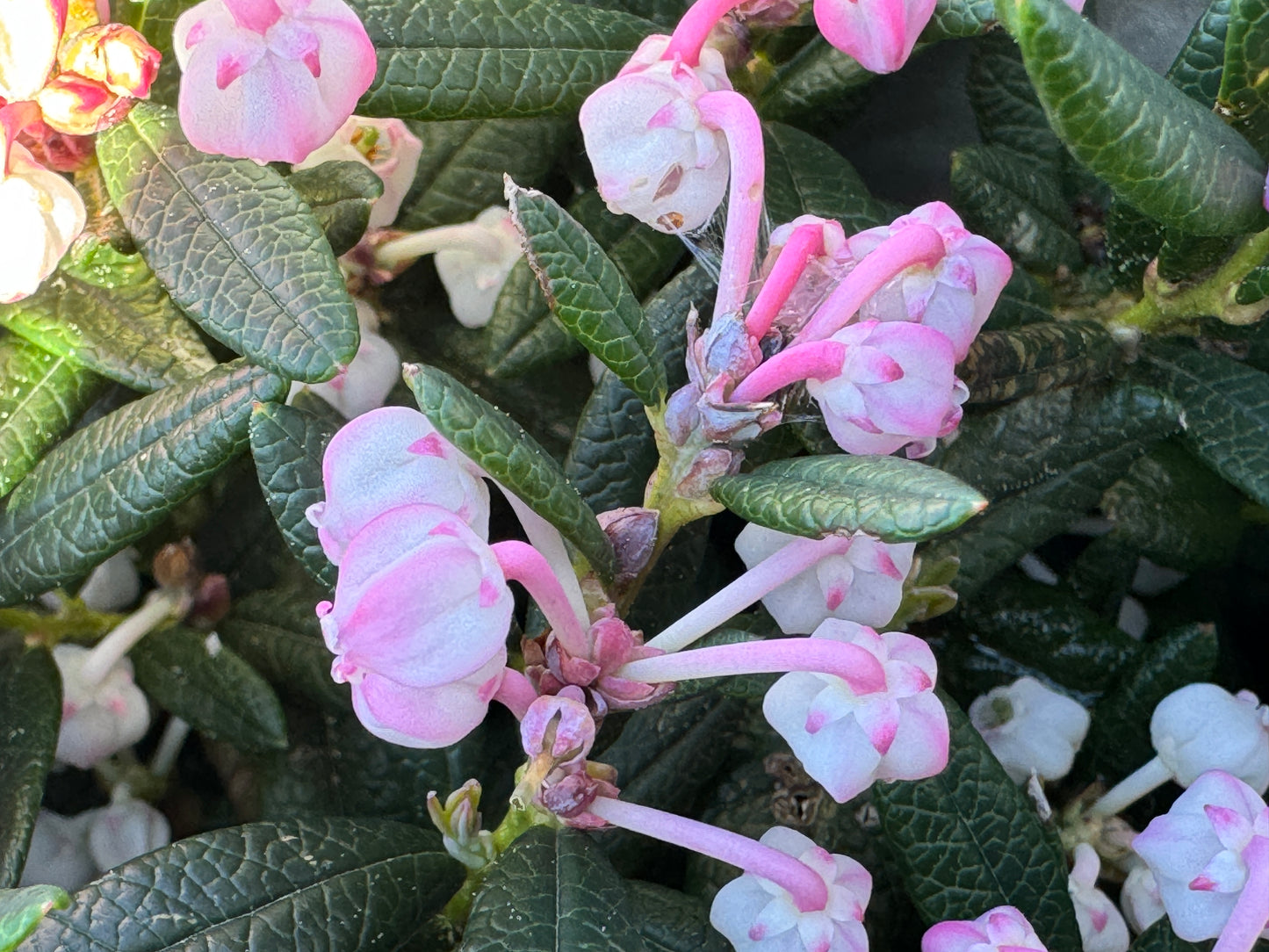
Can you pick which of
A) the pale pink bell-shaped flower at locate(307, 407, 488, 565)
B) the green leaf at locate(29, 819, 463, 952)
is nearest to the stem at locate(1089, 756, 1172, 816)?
the green leaf at locate(29, 819, 463, 952)

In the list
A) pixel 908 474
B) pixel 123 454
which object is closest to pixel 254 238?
pixel 123 454

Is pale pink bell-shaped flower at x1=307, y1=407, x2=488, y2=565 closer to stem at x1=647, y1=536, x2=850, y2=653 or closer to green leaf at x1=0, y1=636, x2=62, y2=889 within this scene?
stem at x1=647, y1=536, x2=850, y2=653

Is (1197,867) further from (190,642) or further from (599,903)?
(190,642)

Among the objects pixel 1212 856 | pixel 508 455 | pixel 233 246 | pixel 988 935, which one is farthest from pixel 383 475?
pixel 1212 856

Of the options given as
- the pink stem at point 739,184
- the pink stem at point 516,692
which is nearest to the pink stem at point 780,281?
the pink stem at point 739,184

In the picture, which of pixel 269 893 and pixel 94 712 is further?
pixel 94 712

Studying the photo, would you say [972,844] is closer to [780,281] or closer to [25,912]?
[780,281]
